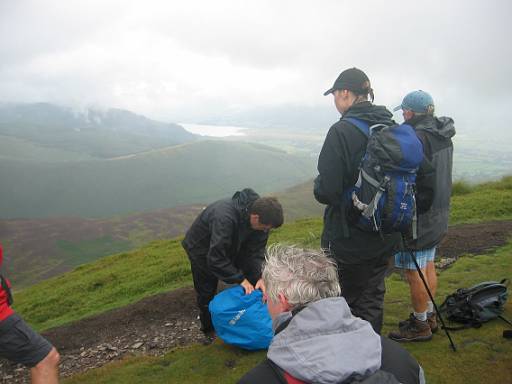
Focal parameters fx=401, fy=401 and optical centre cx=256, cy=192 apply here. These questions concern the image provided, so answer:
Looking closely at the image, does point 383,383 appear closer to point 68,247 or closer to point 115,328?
Result: point 115,328

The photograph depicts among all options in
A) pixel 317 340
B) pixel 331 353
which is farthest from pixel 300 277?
pixel 331 353

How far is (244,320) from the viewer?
22.9 ft

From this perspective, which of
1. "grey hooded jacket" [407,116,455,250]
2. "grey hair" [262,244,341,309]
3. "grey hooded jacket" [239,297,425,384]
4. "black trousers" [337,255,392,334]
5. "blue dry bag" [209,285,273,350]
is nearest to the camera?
"grey hooded jacket" [239,297,425,384]

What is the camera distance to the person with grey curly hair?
2.60 meters

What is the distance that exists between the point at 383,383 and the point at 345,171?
10.3 feet

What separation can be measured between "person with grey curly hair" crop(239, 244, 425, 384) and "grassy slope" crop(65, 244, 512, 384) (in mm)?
3330

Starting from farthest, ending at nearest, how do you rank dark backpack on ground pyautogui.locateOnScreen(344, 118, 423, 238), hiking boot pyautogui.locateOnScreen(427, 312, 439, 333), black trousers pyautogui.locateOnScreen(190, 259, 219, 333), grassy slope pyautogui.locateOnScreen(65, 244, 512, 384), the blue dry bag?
black trousers pyautogui.locateOnScreen(190, 259, 219, 333)
the blue dry bag
hiking boot pyautogui.locateOnScreen(427, 312, 439, 333)
grassy slope pyautogui.locateOnScreen(65, 244, 512, 384)
dark backpack on ground pyautogui.locateOnScreen(344, 118, 423, 238)

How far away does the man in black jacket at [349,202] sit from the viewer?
5.21 m

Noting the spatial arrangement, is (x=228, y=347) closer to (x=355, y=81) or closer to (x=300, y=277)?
(x=300, y=277)

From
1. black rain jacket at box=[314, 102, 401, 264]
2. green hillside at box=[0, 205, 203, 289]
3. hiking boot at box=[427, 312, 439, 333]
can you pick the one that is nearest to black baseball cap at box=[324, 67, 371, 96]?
black rain jacket at box=[314, 102, 401, 264]

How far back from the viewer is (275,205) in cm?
632

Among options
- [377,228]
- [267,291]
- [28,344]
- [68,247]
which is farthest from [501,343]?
[68,247]

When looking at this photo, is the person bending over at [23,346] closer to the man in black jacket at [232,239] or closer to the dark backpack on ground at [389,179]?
the man in black jacket at [232,239]

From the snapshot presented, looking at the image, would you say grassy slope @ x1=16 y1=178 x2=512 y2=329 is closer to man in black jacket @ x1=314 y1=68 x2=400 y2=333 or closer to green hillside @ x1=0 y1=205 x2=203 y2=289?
man in black jacket @ x1=314 y1=68 x2=400 y2=333
